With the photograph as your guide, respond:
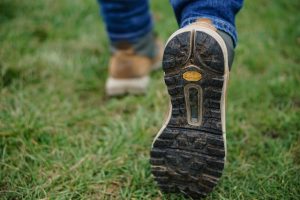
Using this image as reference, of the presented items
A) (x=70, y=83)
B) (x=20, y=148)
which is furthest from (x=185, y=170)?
(x=70, y=83)

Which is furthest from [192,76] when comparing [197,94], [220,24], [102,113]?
[102,113]

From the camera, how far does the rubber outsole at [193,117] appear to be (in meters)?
1.08

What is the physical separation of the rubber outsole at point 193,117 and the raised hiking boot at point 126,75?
774mm

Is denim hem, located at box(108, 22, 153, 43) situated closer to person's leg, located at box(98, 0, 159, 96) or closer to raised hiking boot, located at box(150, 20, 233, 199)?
person's leg, located at box(98, 0, 159, 96)

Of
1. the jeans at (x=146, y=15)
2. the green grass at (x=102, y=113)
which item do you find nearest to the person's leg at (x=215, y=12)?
the jeans at (x=146, y=15)

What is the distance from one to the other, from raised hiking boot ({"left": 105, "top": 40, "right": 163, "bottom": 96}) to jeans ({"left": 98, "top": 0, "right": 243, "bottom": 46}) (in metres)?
0.09

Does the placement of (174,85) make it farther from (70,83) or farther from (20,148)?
(70,83)

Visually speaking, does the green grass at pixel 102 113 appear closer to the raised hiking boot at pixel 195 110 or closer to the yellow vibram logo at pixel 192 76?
the raised hiking boot at pixel 195 110

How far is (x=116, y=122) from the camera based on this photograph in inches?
67.9

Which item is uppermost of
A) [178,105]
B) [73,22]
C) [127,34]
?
[73,22]

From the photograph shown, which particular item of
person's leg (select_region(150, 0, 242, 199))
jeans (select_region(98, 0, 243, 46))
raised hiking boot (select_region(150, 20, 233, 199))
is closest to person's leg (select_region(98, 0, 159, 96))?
jeans (select_region(98, 0, 243, 46))

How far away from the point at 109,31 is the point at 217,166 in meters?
1.01

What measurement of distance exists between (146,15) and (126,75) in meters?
0.33

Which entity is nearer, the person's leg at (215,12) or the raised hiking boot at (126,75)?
the person's leg at (215,12)
